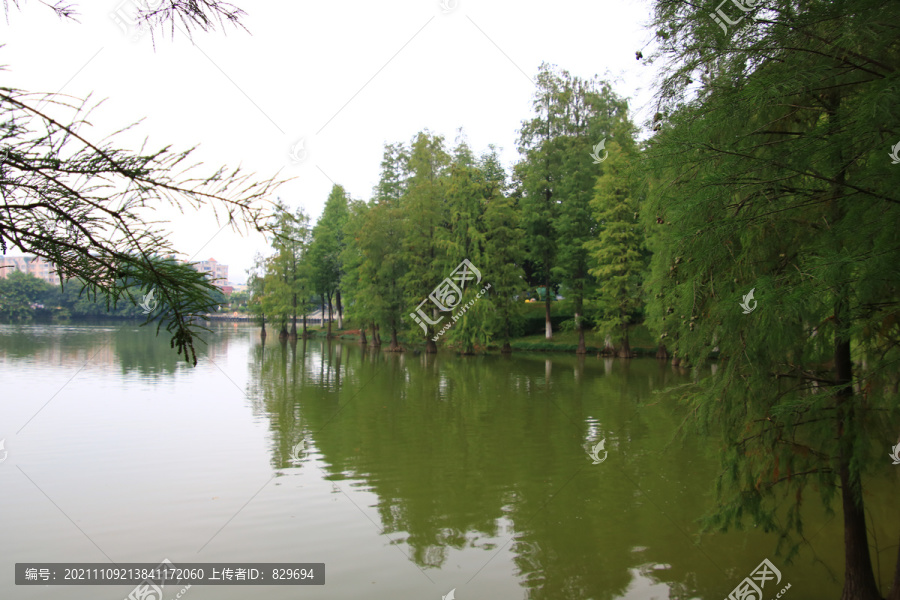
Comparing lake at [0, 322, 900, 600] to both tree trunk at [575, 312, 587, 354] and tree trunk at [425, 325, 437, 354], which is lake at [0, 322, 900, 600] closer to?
tree trunk at [575, 312, 587, 354]

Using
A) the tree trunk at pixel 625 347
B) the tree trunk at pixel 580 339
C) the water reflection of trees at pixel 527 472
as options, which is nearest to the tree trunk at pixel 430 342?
the tree trunk at pixel 580 339

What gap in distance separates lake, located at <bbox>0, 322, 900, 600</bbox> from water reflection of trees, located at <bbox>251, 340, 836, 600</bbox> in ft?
0.12

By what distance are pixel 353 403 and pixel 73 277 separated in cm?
1258

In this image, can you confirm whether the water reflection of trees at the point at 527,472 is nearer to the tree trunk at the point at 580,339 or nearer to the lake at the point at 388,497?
the lake at the point at 388,497

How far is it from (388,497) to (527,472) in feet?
7.66

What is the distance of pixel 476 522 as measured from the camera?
6977mm

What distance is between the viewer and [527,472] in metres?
8.98

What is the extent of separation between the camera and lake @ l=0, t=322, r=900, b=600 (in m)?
5.65

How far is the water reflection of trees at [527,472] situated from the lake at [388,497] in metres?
0.04

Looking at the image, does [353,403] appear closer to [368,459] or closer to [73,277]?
[368,459]

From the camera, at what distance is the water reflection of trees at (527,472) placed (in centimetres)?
598

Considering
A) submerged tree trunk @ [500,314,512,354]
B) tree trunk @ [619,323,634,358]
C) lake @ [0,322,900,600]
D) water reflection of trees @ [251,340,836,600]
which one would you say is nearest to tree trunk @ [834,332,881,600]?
lake @ [0,322,900,600]

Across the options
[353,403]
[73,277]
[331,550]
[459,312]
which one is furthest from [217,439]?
[459,312]

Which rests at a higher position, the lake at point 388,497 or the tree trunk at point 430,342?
the tree trunk at point 430,342
